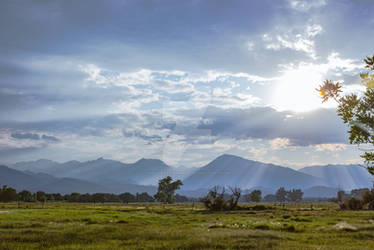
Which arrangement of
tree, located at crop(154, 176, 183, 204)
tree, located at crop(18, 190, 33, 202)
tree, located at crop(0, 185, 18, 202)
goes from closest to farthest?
1. tree, located at crop(0, 185, 18, 202)
2. tree, located at crop(18, 190, 33, 202)
3. tree, located at crop(154, 176, 183, 204)

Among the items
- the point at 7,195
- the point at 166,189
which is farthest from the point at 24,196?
the point at 166,189

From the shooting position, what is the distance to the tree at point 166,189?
188 metres

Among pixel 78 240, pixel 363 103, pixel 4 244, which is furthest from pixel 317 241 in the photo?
pixel 4 244

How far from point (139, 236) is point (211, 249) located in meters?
8.99

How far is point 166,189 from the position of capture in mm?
190250

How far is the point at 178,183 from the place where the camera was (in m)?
189

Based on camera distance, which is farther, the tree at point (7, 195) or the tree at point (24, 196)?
the tree at point (24, 196)

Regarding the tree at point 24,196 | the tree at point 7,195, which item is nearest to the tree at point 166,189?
the tree at point 24,196

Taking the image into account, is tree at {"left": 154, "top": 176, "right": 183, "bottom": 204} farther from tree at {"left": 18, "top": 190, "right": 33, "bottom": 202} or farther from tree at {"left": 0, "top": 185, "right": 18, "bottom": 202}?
tree at {"left": 0, "top": 185, "right": 18, "bottom": 202}

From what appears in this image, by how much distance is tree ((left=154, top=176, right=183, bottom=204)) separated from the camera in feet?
618

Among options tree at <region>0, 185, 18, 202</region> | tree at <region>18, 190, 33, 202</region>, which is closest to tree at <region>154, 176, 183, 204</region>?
tree at <region>18, 190, 33, 202</region>

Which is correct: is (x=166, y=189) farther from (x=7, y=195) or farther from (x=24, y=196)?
(x=7, y=195)

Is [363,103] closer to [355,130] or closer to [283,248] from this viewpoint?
[355,130]

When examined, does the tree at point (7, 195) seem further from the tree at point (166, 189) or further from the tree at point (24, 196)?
the tree at point (166, 189)
